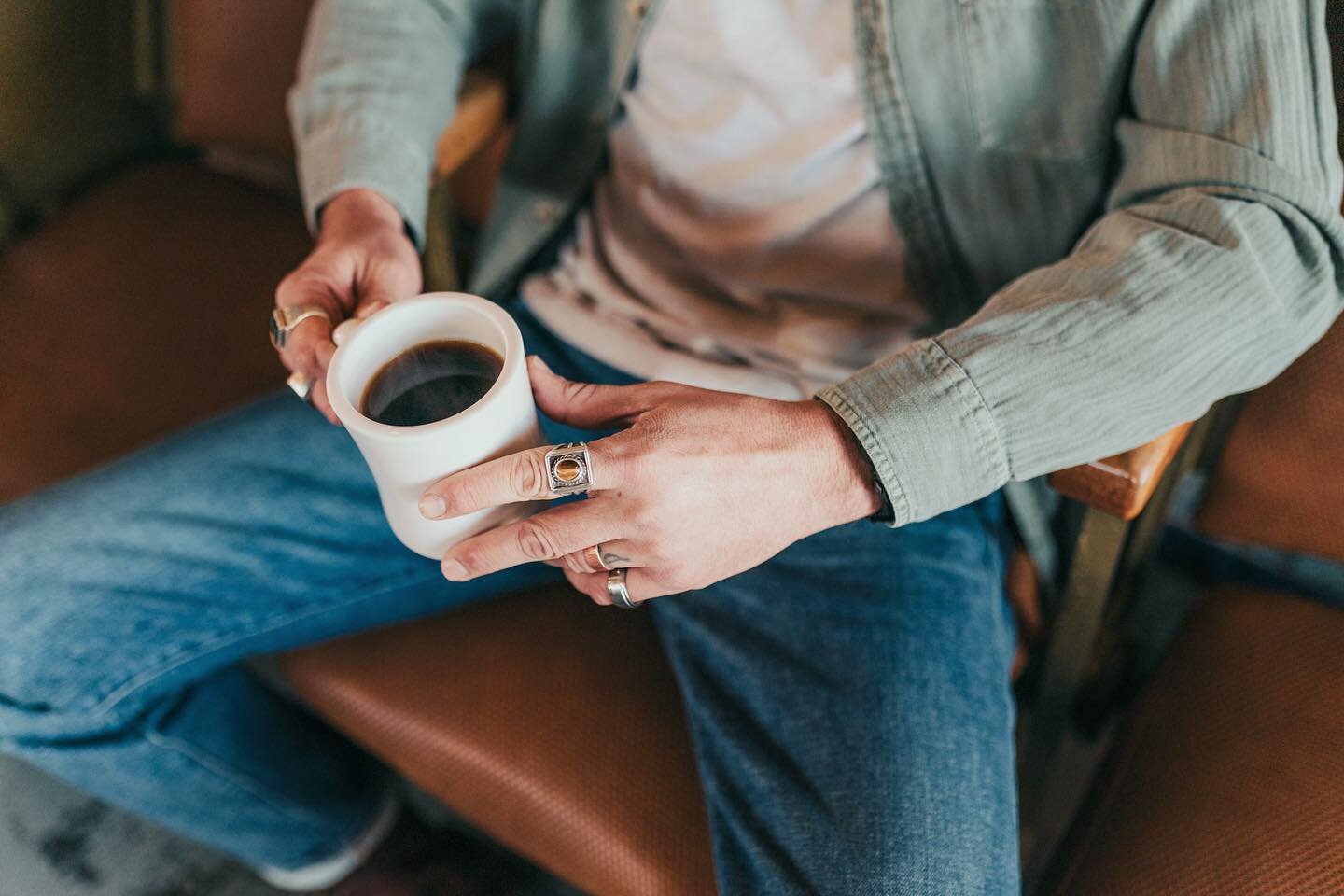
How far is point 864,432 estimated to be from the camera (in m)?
0.61

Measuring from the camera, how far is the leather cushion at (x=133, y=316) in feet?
3.65

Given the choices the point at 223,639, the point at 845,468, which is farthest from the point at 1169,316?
the point at 223,639

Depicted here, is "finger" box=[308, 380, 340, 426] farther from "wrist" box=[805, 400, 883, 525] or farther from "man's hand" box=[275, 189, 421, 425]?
"wrist" box=[805, 400, 883, 525]

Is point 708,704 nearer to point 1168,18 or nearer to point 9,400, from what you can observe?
point 1168,18

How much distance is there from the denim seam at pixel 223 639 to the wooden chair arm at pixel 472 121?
0.40 metres

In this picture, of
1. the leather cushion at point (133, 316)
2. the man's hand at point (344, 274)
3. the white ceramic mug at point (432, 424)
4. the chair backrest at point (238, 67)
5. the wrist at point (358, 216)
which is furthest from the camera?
the chair backrest at point (238, 67)

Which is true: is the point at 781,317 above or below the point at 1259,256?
below

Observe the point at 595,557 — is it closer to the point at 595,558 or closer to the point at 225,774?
the point at 595,558

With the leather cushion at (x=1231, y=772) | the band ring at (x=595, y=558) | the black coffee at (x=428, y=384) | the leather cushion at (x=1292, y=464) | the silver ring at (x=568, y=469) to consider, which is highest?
the black coffee at (x=428, y=384)

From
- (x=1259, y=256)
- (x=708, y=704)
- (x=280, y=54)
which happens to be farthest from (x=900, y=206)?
(x=280, y=54)

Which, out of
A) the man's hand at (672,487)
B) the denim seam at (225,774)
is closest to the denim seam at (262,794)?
the denim seam at (225,774)

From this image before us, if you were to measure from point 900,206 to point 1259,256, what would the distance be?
0.88 feet

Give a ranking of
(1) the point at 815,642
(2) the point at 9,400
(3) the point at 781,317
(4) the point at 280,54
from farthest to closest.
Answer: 1. (4) the point at 280,54
2. (2) the point at 9,400
3. (3) the point at 781,317
4. (1) the point at 815,642

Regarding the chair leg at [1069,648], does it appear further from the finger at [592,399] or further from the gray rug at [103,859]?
the gray rug at [103,859]
